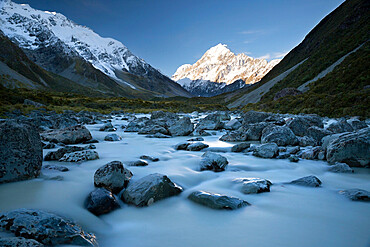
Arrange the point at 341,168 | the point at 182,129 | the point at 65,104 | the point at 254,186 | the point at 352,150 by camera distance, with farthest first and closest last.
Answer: the point at 65,104, the point at 182,129, the point at 352,150, the point at 341,168, the point at 254,186

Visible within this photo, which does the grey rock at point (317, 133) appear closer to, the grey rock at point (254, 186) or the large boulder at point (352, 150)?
the large boulder at point (352, 150)

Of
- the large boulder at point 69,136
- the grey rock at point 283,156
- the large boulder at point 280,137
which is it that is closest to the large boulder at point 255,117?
the large boulder at point 280,137

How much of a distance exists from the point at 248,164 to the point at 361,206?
2584 mm

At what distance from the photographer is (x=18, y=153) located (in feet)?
11.7

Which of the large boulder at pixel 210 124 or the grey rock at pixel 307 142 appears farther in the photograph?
the large boulder at pixel 210 124

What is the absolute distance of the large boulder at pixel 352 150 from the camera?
4715mm

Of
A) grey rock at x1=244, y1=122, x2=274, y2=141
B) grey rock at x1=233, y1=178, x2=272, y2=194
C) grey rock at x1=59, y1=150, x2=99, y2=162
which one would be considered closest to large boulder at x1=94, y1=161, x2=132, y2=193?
grey rock at x1=59, y1=150, x2=99, y2=162

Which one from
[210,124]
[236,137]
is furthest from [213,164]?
[210,124]

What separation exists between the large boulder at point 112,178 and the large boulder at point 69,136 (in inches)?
183

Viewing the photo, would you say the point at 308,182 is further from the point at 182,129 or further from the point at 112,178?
the point at 182,129

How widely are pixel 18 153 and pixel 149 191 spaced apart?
2.41 m

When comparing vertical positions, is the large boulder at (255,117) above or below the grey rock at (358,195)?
above

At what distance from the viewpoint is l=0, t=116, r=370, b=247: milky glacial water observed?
2.26 metres

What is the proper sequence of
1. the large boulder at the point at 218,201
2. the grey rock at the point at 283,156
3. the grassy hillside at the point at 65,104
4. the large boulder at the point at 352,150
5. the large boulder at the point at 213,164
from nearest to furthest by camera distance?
the large boulder at the point at 218,201 → the large boulder at the point at 352,150 → the large boulder at the point at 213,164 → the grey rock at the point at 283,156 → the grassy hillside at the point at 65,104
